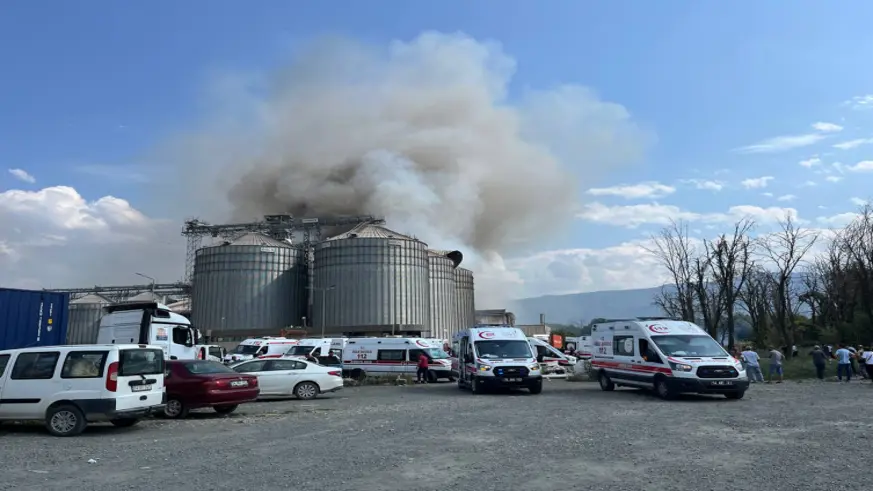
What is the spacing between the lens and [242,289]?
72812mm

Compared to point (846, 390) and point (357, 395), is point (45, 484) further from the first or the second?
point (846, 390)

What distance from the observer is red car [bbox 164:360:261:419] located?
14680mm

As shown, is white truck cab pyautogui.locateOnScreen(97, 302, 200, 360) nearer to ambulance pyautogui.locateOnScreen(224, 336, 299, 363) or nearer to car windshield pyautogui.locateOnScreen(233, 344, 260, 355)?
ambulance pyautogui.locateOnScreen(224, 336, 299, 363)

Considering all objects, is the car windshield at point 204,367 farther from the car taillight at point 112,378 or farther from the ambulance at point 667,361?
the ambulance at point 667,361

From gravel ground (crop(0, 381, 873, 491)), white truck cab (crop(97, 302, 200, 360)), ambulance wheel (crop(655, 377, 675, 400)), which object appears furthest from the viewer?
white truck cab (crop(97, 302, 200, 360))

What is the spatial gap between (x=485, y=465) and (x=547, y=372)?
24.3 meters

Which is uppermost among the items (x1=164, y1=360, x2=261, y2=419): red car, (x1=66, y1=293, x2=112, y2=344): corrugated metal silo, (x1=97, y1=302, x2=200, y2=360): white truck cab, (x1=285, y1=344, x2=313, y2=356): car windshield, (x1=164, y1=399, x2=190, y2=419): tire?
(x1=66, y1=293, x2=112, y2=344): corrugated metal silo

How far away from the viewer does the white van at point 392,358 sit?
2847 cm

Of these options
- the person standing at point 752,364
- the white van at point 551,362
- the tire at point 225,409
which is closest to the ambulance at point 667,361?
the person standing at point 752,364

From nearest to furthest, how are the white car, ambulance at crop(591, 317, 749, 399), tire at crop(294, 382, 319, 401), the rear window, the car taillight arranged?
1. the car taillight
2. the rear window
3. ambulance at crop(591, 317, 749, 399)
4. the white car
5. tire at crop(294, 382, 319, 401)

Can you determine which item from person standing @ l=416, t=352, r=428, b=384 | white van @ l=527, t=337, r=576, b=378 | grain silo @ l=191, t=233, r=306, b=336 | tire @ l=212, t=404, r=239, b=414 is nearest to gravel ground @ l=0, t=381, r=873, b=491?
tire @ l=212, t=404, r=239, b=414

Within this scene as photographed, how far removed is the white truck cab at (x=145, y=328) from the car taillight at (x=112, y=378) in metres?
8.40

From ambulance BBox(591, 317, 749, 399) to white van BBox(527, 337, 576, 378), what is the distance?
1006 centimetres

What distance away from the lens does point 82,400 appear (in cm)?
1184
